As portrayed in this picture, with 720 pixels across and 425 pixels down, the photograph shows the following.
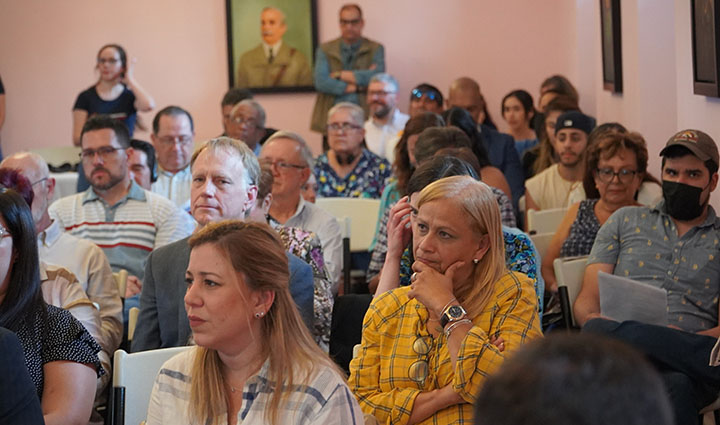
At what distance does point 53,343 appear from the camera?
248 cm

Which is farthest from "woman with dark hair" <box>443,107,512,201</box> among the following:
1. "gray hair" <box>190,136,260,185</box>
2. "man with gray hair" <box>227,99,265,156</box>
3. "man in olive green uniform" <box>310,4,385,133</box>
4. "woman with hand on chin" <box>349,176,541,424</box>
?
"man in olive green uniform" <box>310,4,385,133</box>

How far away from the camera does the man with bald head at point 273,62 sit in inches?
365

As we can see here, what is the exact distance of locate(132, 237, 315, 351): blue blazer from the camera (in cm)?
289

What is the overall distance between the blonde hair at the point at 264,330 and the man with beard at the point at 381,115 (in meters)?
5.47

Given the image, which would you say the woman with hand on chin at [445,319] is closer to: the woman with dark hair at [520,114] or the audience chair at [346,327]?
the audience chair at [346,327]

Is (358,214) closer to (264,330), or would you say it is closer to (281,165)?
(281,165)

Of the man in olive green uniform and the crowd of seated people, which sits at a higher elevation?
the man in olive green uniform

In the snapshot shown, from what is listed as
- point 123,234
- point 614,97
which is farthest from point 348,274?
point 614,97

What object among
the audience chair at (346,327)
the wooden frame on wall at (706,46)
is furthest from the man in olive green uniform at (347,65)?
the audience chair at (346,327)

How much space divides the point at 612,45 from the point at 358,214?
2.19 m

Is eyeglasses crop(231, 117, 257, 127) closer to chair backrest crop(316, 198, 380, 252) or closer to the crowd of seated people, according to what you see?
the crowd of seated people

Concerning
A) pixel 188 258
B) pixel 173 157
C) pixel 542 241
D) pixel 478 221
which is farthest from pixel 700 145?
pixel 173 157

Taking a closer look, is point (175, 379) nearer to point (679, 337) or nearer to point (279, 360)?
point (279, 360)

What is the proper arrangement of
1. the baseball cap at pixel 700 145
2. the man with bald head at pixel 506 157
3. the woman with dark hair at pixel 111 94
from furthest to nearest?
the woman with dark hair at pixel 111 94, the man with bald head at pixel 506 157, the baseball cap at pixel 700 145
